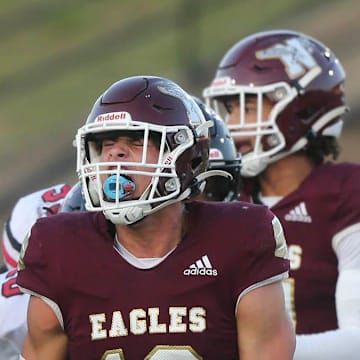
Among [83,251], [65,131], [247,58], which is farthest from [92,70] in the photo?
[83,251]

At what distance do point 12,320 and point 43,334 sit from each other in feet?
1.29

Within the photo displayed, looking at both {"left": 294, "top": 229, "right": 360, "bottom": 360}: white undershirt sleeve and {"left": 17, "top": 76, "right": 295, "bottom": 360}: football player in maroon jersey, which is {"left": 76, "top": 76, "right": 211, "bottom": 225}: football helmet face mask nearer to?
{"left": 17, "top": 76, "right": 295, "bottom": 360}: football player in maroon jersey

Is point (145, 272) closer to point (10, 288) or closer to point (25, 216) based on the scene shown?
point (10, 288)

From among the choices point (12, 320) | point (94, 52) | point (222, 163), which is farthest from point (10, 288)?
point (94, 52)

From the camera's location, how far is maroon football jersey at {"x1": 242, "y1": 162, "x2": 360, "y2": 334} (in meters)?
4.36

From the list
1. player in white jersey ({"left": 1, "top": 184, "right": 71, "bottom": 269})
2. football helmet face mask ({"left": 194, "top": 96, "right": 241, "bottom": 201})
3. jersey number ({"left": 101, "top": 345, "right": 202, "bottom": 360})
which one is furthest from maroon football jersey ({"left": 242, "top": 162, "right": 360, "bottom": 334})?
jersey number ({"left": 101, "top": 345, "right": 202, "bottom": 360})

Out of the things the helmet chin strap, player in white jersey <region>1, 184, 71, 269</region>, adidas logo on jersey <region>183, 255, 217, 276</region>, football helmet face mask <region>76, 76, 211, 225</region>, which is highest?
football helmet face mask <region>76, 76, 211, 225</region>

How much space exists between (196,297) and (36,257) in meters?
0.41

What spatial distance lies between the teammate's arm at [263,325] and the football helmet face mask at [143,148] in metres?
0.32

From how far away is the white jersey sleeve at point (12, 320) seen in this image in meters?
3.69

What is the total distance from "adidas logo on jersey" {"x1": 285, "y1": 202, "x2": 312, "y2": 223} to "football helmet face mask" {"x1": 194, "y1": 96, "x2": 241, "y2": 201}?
1.11 feet

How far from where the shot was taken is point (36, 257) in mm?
3332

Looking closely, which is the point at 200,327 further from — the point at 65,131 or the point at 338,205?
Answer: the point at 65,131

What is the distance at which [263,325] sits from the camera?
129 inches
